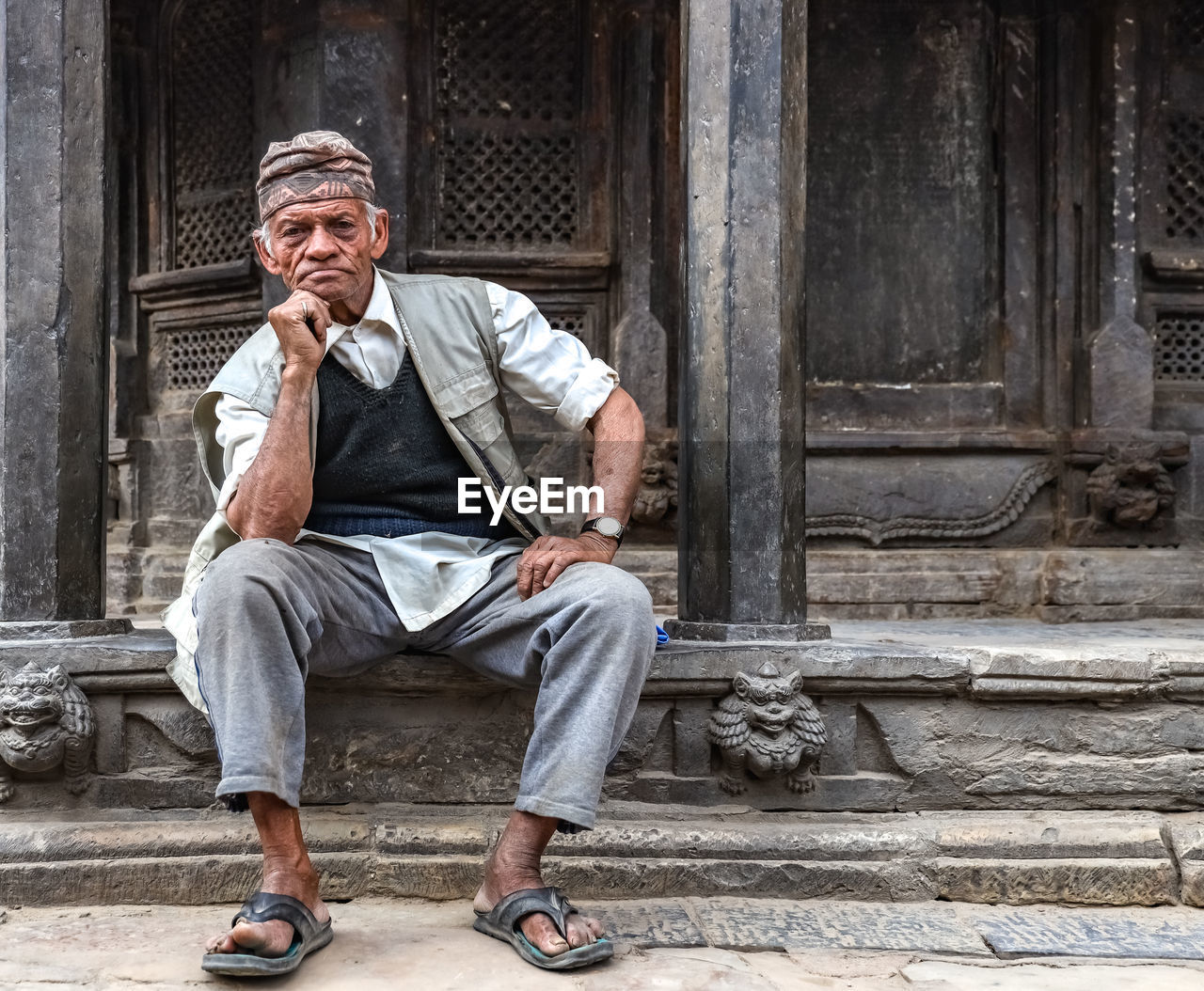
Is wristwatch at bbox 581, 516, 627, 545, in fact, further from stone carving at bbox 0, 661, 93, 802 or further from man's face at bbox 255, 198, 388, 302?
stone carving at bbox 0, 661, 93, 802

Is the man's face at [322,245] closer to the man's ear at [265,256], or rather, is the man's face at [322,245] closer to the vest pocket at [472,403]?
the man's ear at [265,256]

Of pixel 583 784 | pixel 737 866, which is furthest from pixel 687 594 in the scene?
pixel 583 784

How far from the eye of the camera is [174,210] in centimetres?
537

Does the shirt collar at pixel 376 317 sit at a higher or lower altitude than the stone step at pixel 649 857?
higher

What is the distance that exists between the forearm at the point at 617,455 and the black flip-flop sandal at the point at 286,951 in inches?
44.7

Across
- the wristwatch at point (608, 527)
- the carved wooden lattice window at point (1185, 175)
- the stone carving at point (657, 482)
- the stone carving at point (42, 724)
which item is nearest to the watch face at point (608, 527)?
the wristwatch at point (608, 527)

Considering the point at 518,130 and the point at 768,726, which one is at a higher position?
the point at 518,130

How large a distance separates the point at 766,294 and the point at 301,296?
1.24 m

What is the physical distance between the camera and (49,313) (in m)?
3.35

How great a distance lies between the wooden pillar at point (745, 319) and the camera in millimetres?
3387

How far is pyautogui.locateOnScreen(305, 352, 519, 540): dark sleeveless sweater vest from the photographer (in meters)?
3.08

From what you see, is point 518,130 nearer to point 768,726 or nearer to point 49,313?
point 49,313

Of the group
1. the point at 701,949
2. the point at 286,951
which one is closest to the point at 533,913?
the point at 701,949

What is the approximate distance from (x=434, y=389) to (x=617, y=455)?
1.60ft
